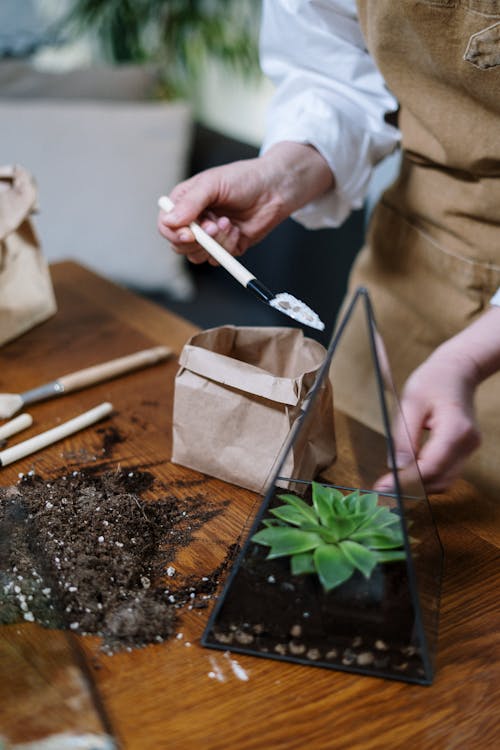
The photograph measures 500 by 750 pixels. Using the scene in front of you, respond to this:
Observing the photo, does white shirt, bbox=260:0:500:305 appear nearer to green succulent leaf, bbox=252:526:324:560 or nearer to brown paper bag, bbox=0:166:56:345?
brown paper bag, bbox=0:166:56:345

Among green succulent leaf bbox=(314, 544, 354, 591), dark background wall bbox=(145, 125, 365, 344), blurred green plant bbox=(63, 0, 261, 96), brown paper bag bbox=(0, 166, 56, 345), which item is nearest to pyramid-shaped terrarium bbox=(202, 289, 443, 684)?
green succulent leaf bbox=(314, 544, 354, 591)

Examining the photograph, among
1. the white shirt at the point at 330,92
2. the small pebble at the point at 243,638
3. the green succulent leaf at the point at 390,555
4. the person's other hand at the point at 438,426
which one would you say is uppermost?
the white shirt at the point at 330,92

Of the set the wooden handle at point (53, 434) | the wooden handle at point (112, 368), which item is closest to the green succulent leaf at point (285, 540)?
the wooden handle at point (53, 434)

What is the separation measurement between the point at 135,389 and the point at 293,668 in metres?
0.48

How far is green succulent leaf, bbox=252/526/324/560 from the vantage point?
0.58 meters

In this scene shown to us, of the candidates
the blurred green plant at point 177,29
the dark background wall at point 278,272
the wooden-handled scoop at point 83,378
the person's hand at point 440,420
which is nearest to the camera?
the person's hand at point 440,420

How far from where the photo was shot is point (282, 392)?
2.38 ft

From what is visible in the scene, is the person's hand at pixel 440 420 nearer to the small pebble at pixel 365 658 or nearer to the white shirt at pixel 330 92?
the small pebble at pixel 365 658

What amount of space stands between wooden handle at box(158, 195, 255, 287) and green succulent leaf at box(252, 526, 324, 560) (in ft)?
0.95

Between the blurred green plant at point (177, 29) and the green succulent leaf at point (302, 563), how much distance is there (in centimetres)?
232

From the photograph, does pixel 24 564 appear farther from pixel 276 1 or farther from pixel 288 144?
pixel 276 1

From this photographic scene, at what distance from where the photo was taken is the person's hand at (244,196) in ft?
2.98

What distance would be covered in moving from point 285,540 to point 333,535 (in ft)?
0.12

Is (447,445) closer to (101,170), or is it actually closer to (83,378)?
(83,378)
